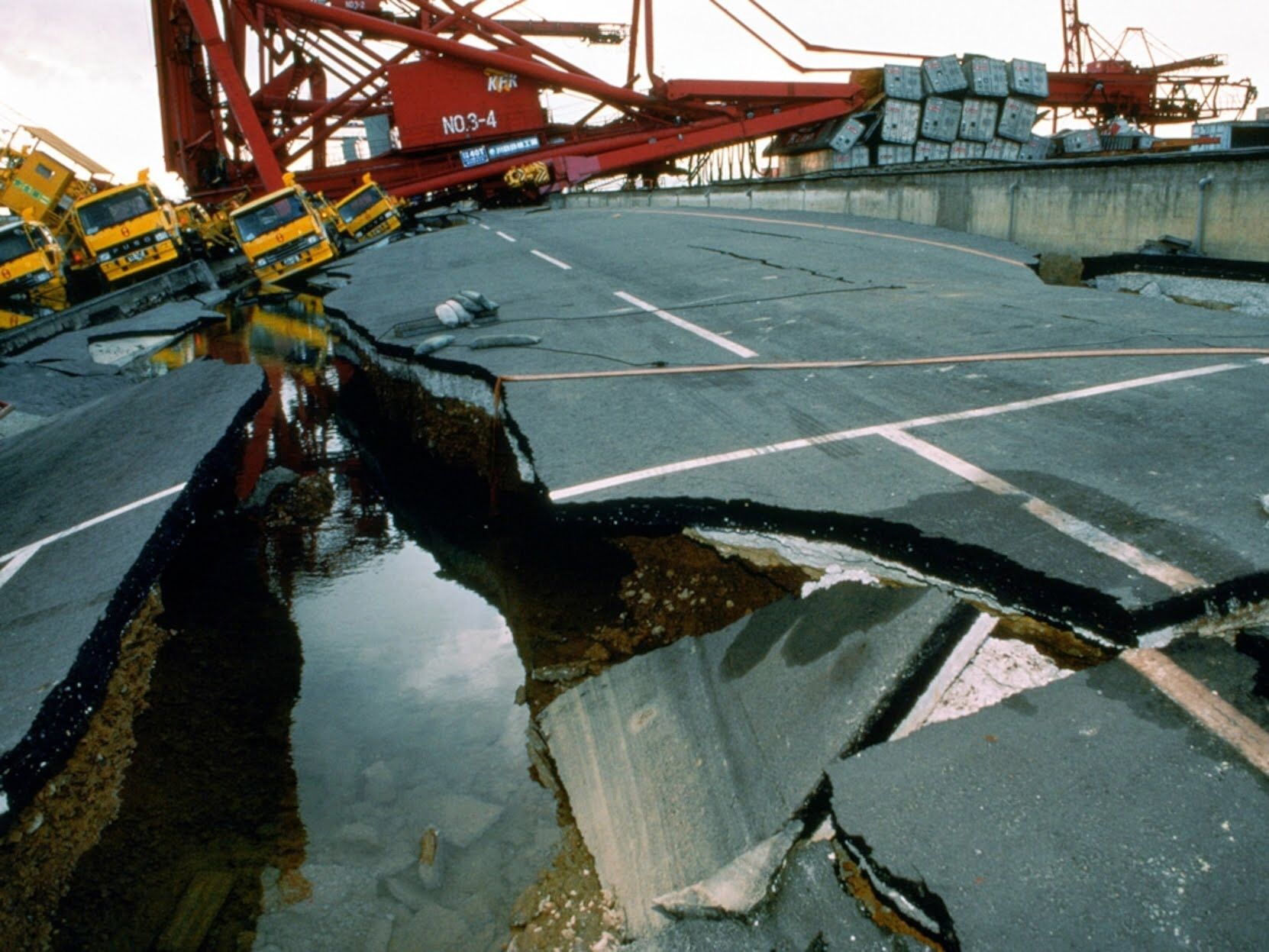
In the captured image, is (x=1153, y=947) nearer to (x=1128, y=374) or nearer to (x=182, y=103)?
(x=1128, y=374)

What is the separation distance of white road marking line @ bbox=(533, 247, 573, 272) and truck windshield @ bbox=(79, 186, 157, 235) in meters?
10.1

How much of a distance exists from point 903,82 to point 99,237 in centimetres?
2414

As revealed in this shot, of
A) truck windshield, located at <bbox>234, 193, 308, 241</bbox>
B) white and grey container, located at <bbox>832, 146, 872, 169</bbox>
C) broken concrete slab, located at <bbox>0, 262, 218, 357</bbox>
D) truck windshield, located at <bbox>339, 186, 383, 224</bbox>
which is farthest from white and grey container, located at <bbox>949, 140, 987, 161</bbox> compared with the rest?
broken concrete slab, located at <bbox>0, 262, 218, 357</bbox>

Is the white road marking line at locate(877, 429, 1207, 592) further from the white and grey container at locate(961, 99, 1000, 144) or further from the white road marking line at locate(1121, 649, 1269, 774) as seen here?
the white and grey container at locate(961, 99, 1000, 144)

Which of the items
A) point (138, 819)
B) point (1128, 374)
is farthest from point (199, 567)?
point (1128, 374)

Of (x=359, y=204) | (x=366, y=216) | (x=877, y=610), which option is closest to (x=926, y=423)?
(x=877, y=610)

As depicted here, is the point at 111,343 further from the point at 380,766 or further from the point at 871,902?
the point at 871,902

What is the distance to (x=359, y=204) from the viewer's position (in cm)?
2312

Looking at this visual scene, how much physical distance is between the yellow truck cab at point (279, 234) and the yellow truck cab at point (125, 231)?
1546 mm

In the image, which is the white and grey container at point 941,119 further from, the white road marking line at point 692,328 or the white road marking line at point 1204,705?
the white road marking line at point 1204,705

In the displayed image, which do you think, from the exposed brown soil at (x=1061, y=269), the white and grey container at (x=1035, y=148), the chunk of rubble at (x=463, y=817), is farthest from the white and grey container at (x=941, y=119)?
the chunk of rubble at (x=463, y=817)

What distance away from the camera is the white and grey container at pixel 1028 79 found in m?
26.2

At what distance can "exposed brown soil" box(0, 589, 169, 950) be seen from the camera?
8.67 ft

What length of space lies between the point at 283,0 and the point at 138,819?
27807 mm
